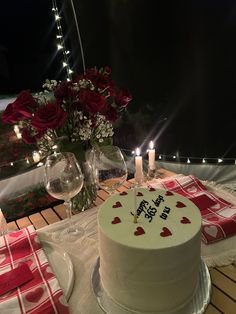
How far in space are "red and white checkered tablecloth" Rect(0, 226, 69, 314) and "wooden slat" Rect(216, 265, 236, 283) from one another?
0.40 metres

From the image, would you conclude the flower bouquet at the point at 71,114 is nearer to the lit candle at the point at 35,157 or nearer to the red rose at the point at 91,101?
the red rose at the point at 91,101

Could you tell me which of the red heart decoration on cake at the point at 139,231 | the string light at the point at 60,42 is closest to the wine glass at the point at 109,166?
the red heart decoration on cake at the point at 139,231

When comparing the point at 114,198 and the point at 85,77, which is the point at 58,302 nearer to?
the point at 114,198

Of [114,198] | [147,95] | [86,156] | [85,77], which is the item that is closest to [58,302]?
[114,198]

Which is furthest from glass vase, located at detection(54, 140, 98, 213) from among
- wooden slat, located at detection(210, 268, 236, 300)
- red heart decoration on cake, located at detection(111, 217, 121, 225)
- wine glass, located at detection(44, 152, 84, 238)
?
wooden slat, located at detection(210, 268, 236, 300)

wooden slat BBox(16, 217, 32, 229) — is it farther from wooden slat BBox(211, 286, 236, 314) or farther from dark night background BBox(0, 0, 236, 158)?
dark night background BBox(0, 0, 236, 158)

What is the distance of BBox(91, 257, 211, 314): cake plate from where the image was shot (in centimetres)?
66

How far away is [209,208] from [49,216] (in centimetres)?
55

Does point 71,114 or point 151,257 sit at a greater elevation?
point 71,114

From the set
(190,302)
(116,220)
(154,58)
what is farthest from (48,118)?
(154,58)

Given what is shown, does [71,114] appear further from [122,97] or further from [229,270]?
[229,270]

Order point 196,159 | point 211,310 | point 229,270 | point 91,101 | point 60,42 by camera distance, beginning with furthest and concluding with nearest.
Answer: point 60,42
point 196,159
point 91,101
point 229,270
point 211,310

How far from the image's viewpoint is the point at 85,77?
1039 millimetres

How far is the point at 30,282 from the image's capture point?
75 centimetres
